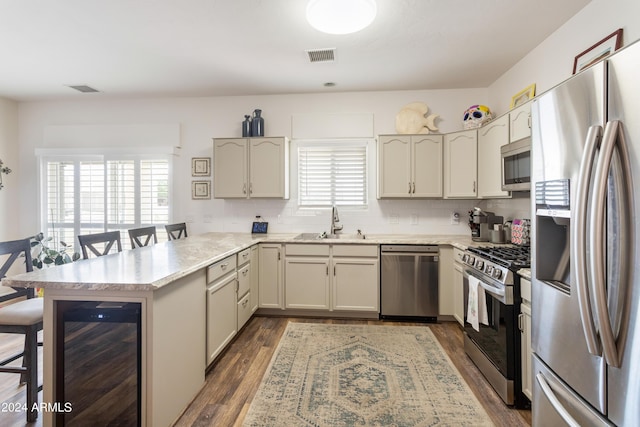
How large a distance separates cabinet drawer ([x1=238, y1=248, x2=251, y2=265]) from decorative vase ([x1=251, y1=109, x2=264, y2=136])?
155 cm

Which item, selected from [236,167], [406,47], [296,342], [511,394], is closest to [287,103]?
[236,167]

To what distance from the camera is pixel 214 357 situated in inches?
89.9

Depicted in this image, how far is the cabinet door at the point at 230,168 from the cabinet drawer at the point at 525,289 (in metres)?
2.97

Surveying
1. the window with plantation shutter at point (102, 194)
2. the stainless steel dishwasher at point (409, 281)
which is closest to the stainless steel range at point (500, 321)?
the stainless steel dishwasher at point (409, 281)

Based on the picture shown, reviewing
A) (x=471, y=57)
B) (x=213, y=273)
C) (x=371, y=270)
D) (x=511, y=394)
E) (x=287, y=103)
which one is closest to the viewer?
(x=511, y=394)

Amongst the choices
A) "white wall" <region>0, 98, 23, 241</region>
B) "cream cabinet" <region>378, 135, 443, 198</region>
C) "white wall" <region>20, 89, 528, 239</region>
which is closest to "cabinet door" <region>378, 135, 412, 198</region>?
"cream cabinet" <region>378, 135, 443, 198</region>

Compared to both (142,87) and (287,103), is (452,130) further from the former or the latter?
(142,87)

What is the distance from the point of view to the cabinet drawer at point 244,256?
9.42 ft

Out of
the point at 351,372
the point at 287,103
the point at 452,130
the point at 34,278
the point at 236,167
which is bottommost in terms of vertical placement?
the point at 351,372

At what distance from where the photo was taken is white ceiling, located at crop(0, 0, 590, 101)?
219 centimetres

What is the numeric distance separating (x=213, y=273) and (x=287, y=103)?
8.49 feet

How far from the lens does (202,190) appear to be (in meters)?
4.07

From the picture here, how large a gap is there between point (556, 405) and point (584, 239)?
71cm

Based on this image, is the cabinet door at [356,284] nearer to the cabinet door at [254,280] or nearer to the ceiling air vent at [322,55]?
the cabinet door at [254,280]
